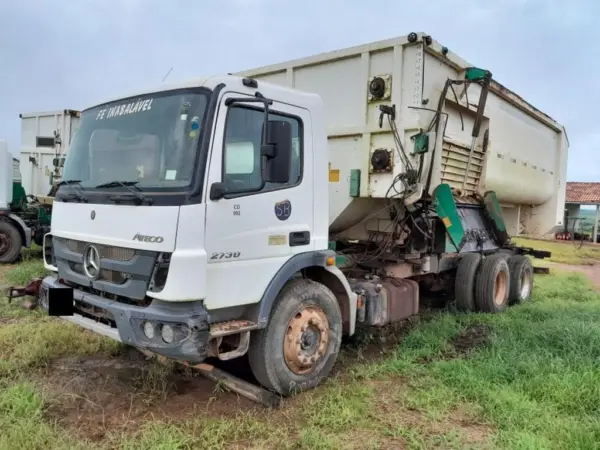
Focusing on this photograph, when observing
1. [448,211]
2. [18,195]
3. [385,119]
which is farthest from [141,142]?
[18,195]

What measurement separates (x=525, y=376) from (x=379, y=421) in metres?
1.53

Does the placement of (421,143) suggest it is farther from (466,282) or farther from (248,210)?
(466,282)

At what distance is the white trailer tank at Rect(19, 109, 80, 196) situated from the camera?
12.3 metres

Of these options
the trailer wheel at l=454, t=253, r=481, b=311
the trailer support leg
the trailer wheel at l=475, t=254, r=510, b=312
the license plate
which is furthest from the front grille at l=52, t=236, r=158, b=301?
the trailer wheel at l=475, t=254, r=510, b=312

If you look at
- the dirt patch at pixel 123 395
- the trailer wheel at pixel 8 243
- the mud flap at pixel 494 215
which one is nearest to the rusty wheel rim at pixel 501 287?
the mud flap at pixel 494 215

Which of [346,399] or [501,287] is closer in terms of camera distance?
[346,399]

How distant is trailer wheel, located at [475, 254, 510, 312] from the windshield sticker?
5.21 metres

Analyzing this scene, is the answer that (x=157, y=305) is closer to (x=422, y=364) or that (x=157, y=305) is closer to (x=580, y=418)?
(x=422, y=364)

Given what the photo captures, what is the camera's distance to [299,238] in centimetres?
414

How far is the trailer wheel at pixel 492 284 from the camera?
7035 mm

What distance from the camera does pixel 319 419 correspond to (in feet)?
12.0

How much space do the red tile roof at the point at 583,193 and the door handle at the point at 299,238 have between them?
2833 centimetres

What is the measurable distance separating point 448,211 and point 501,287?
2.33m

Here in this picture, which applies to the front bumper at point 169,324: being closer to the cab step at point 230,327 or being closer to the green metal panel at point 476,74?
the cab step at point 230,327
